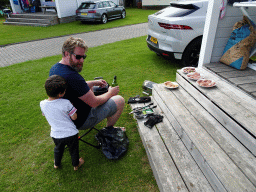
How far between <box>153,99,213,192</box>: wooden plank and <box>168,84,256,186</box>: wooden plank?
1.39 feet

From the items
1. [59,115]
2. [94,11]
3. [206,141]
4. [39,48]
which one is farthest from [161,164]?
[94,11]

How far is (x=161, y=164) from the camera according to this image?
2367 mm

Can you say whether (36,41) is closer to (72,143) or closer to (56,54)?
(56,54)

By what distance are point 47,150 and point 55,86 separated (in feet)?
4.91

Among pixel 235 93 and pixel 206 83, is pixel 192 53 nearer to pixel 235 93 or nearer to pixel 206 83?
pixel 206 83

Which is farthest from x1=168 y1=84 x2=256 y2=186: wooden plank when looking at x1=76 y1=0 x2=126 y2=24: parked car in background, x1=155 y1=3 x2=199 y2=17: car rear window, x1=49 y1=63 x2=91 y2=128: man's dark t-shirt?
x1=76 y1=0 x2=126 y2=24: parked car in background

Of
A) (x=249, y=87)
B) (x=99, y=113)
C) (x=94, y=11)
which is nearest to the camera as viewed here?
(x=249, y=87)

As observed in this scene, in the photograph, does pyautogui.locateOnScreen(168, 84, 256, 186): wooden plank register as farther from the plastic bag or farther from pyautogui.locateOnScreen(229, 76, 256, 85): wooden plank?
the plastic bag

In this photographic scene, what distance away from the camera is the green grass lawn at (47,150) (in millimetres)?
2436

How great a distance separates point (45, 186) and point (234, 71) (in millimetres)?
3608

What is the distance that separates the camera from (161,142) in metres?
2.74

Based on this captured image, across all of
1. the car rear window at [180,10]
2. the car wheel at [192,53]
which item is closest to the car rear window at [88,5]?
A: the car rear window at [180,10]

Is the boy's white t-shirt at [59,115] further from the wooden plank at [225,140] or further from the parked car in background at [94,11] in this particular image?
the parked car in background at [94,11]

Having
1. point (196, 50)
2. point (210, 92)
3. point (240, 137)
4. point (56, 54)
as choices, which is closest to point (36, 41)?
point (56, 54)
